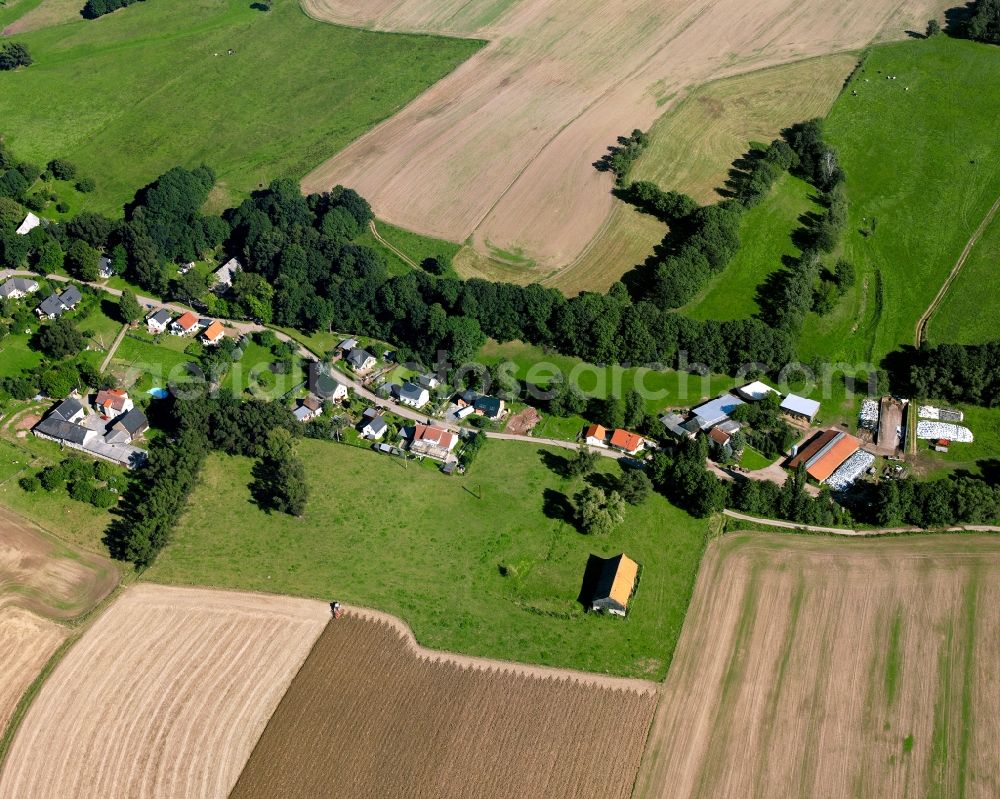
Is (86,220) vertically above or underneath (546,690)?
above

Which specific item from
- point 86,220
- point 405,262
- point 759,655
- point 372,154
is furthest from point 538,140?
point 759,655

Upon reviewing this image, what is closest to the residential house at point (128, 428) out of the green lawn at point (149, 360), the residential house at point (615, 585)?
the green lawn at point (149, 360)

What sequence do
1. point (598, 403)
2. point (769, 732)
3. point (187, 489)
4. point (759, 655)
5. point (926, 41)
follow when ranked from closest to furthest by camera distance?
1. point (769, 732)
2. point (759, 655)
3. point (187, 489)
4. point (598, 403)
5. point (926, 41)

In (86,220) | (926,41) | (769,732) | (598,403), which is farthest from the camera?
(926,41)

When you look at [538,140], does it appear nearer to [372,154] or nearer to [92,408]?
[372,154]

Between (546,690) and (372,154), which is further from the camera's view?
(372,154)

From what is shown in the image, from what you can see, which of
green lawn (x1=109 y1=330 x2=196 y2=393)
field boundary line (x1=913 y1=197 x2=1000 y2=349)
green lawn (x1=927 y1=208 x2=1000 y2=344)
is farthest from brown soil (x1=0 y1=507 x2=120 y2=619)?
green lawn (x1=927 y1=208 x2=1000 y2=344)
